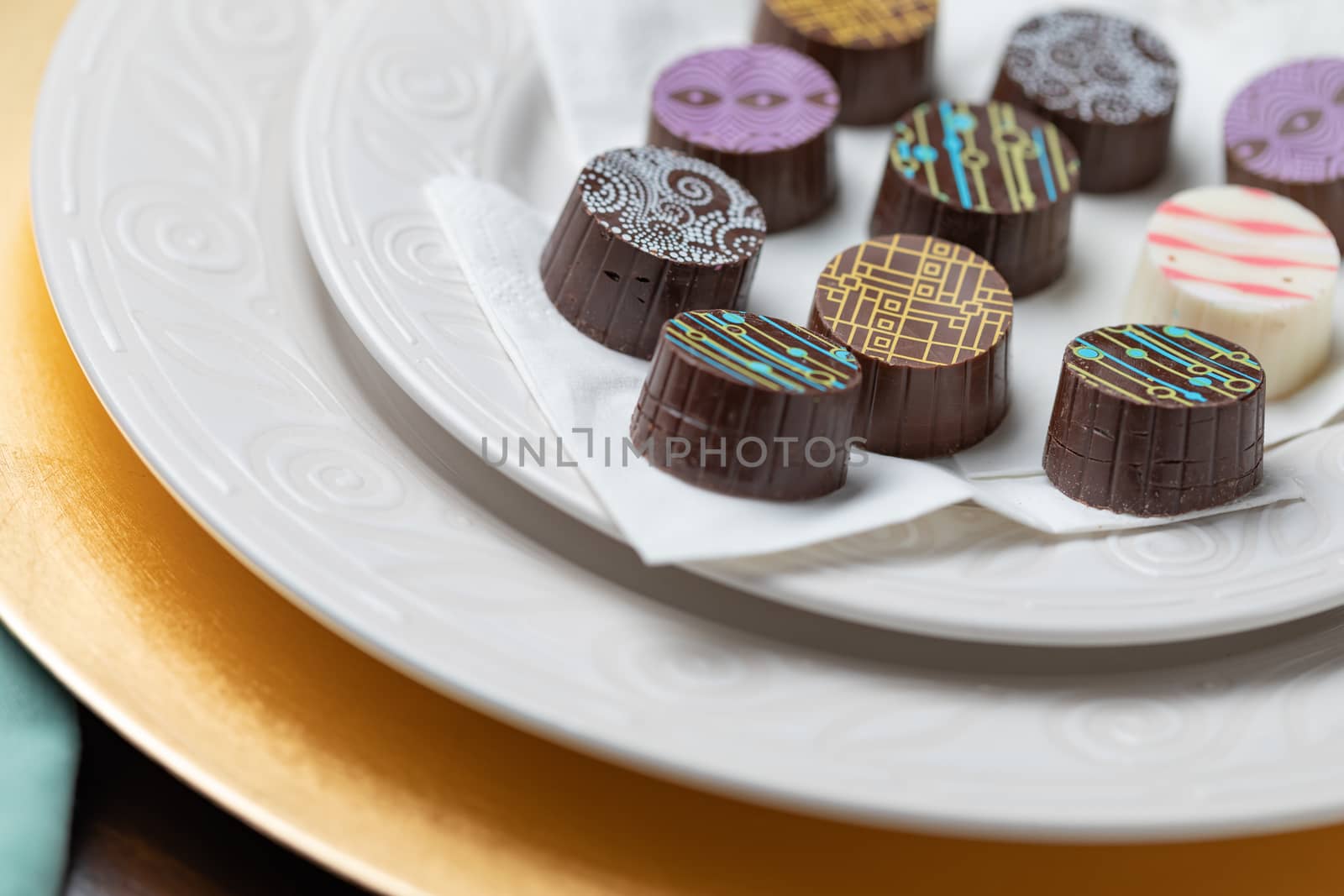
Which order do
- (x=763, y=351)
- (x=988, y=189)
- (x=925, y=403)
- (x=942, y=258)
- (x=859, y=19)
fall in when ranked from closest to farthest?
(x=763, y=351)
(x=925, y=403)
(x=942, y=258)
(x=988, y=189)
(x=859, y=19)

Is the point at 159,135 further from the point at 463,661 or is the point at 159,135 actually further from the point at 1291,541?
the point at 1291,541

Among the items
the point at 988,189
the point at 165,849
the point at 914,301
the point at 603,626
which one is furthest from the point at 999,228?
the point at 165,849

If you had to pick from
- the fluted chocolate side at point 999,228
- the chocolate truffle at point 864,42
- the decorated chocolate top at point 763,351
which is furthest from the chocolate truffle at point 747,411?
the chocolate truffle at point 864,42

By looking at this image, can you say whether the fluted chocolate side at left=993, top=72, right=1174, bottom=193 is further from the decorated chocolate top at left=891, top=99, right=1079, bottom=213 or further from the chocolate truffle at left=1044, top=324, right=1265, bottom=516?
the chocolate truffle at left=1044, top=324, right=1265, bottom=516

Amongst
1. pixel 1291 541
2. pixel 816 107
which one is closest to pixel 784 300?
pixel 816 107

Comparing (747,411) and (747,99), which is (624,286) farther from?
(747,99)

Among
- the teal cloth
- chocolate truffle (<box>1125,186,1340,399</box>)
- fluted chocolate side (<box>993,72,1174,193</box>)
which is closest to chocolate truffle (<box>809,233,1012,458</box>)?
chocolate truffle (<box>1125,186,1340,399</box>)

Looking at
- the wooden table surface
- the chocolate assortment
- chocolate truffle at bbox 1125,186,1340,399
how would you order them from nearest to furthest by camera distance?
1. the wooden table surface
2. the chocolate assortment
3. chocolate truffle at bbox 1125,186,1340,399
